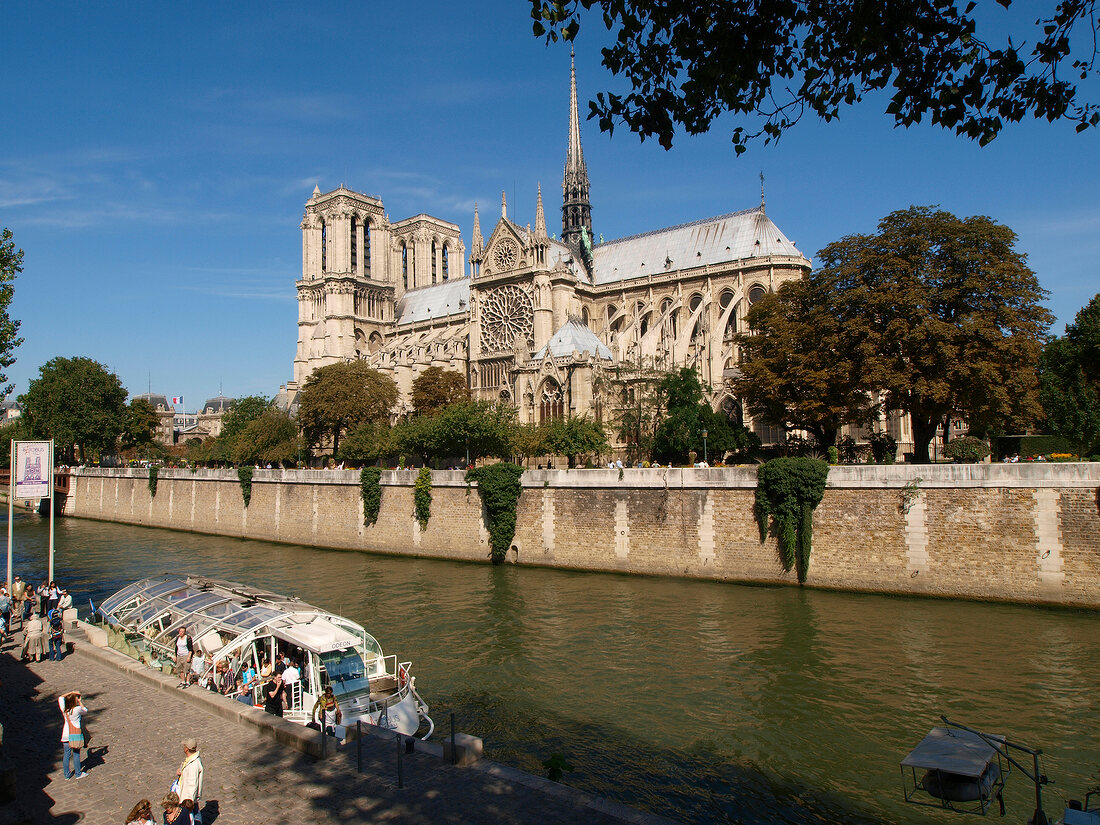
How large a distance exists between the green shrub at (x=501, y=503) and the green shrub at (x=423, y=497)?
147 inches

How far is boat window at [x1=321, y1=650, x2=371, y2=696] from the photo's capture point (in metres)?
14.3

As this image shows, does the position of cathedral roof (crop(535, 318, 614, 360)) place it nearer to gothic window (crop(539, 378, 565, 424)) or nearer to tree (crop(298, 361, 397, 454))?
gothic window (crop(539, 378, 565, 424))

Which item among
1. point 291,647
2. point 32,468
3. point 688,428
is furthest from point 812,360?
point 32,468

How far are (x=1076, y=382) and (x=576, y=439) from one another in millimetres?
25106

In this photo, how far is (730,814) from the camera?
11445mm

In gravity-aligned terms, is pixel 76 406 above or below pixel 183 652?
above

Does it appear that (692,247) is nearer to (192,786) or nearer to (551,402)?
(551,402)

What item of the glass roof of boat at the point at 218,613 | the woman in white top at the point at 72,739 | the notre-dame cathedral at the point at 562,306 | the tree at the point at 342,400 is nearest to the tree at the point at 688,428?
the notre-dame cathedral at the point at 562,306

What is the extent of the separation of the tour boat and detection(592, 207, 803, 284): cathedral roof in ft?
161

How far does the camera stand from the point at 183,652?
15.8 meters

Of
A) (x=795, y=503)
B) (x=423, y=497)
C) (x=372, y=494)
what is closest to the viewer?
(x=795, y=503)

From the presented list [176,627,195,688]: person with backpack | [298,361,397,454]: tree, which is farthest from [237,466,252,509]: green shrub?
[176,627,195,688]: person with backpack

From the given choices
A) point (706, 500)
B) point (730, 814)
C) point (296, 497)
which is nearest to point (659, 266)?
point (296, 497)

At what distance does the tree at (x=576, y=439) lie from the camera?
1619 inches
